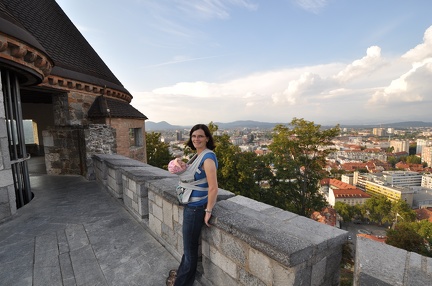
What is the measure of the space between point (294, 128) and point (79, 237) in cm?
1642

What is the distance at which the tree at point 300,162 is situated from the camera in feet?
55.3

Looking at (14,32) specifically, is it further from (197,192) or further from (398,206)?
(398,206)

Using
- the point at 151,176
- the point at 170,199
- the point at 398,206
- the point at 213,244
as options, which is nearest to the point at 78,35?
the point at 151,176

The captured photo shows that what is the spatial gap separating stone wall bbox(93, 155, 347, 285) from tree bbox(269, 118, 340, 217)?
1547 cm

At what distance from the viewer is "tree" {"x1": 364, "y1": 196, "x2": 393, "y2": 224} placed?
4703cm

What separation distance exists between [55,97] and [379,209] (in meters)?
57.9

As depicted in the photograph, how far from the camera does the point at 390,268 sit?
56.7 inches

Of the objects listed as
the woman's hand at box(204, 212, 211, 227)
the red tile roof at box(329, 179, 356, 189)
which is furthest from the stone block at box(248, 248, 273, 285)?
the red tile roof at box(329, 179, 356, 189)

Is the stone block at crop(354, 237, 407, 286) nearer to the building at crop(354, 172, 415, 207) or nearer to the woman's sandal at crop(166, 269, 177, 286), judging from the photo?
the woman's sandal at crop(166, 269, 177, 286)

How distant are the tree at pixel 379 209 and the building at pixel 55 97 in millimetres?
53315

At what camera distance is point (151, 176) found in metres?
3.84

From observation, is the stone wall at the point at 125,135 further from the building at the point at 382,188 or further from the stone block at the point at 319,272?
the building at the point at 382,188

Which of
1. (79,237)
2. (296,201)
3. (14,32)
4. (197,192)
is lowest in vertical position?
(296,201)

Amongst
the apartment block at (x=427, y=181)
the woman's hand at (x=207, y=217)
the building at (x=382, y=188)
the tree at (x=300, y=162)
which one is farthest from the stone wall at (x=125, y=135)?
the apartment block at (x=427, y=181)
